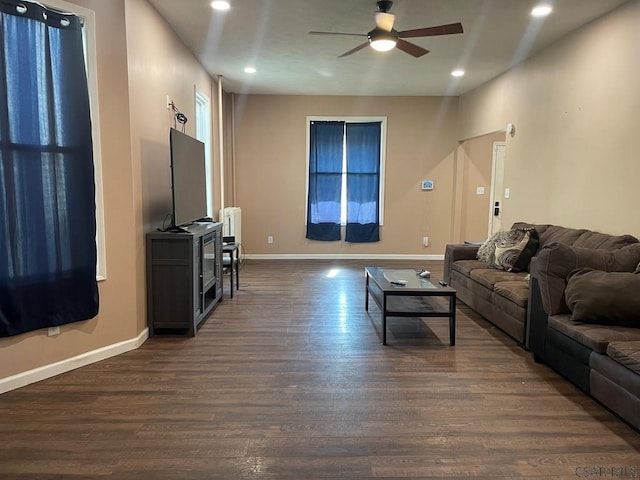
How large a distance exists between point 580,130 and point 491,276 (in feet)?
5.27

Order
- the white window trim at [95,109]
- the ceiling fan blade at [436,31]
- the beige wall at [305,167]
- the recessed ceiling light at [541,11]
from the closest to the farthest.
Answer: the white window trim at [95,109] < the ceiling fan blade at [436,31] < the recessed ceiling light at [541,11] < the beige wall at [305,167]

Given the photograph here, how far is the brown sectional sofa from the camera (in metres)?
2.44

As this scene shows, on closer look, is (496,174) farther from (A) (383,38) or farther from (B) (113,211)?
(B) (113,211)

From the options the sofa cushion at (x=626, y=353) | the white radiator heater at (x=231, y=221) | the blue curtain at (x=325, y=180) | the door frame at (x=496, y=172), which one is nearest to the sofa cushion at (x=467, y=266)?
the sofa cushion at (x=626, y=353)

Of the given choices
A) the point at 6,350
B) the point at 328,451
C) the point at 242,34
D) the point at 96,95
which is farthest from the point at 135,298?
the point at 242,34

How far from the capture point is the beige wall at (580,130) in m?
3.59

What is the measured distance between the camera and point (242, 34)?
443 centimetres

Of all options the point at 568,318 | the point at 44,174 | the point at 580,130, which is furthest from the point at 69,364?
the point at 580,130

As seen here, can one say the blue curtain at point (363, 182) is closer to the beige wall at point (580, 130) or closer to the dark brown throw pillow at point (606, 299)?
the beige wall at point (580, 130)

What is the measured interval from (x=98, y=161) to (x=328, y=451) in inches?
98.3

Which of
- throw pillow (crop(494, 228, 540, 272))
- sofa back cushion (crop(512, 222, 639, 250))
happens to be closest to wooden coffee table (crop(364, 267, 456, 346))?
throw pillow (crop(494, 228, 540, 272))

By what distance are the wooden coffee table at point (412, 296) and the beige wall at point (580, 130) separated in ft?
5.09

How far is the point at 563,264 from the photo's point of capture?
314 cm

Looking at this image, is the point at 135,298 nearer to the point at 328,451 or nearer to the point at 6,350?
the point at 6,350
